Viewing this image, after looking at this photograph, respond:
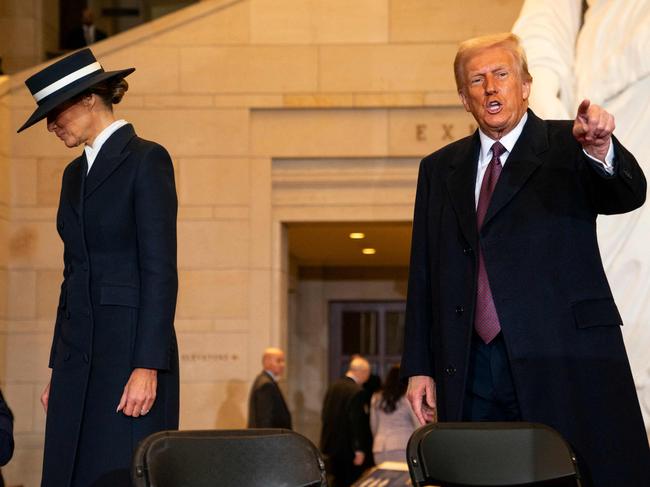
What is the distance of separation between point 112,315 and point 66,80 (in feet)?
2.46

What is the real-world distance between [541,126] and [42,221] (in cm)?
865

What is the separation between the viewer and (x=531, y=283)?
11.0 ft

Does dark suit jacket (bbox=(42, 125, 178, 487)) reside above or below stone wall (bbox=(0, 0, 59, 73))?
below

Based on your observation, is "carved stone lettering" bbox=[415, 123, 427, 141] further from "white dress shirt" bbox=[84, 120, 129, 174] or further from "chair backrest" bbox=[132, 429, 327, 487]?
"chair backrest" bbox=[132, 429, 327, 487]

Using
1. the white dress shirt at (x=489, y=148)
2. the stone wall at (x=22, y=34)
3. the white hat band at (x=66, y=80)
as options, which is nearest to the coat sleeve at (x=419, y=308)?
the white dress shirt at (x=489, y=148)

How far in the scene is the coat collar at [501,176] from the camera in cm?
343

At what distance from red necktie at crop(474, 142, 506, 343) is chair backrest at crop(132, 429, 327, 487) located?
676 millimetres

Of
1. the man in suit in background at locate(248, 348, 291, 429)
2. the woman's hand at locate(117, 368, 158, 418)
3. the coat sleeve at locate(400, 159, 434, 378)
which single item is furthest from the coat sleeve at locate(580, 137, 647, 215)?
the man in suit in background at locate(248, 348, 291, 429)

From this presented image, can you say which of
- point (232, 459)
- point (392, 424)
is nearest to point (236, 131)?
point (392, 424)

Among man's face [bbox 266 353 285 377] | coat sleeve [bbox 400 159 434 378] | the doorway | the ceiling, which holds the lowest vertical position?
coat sleeve [bbox 400 159 434 378]

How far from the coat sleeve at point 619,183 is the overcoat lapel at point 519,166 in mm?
170

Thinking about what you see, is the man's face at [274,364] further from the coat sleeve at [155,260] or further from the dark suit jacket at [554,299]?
the dark suit jacket at [554,299]

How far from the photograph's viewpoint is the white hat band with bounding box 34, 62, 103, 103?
12.3 ft

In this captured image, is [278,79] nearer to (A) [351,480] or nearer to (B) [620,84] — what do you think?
(A) [351,480]
